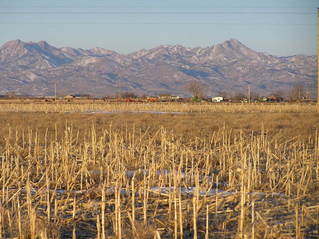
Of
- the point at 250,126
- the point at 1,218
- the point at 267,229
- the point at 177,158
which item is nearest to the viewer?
the point at 267,229

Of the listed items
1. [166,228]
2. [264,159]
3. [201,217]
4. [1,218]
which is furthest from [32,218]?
[264,159]

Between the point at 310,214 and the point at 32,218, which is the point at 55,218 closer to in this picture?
the point at 32,218

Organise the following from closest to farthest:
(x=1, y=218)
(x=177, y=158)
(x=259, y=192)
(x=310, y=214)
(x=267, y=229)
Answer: (x=267, y=229)
(x=1, y=218)
(x=310, y=214)
(x=259, y=192)
(x=177, y=158)

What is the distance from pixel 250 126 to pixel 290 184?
14928 millimetres

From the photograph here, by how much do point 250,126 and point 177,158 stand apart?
1240 centimetres

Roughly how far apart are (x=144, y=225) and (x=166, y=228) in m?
0.28

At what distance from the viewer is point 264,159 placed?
36.7ft

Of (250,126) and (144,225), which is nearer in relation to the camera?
(144,225)

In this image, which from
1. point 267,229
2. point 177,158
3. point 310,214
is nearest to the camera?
point 267,229

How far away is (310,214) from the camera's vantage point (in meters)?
6.49

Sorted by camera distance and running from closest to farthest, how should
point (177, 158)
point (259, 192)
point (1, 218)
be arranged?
point (1, 218) < point (259, 192) < point (177, 158)

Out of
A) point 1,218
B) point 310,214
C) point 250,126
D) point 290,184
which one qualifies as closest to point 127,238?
point 1,218

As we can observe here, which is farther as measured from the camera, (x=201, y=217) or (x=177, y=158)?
(x=177, y=158)

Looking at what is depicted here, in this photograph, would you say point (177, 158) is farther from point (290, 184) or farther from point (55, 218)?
point (55, 218)
